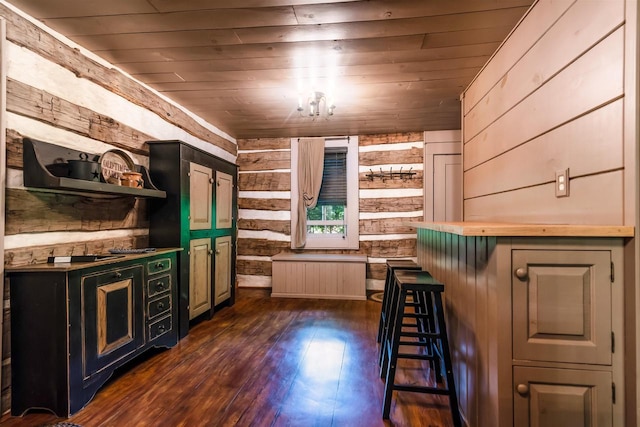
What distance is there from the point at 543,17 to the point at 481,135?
0.96 m

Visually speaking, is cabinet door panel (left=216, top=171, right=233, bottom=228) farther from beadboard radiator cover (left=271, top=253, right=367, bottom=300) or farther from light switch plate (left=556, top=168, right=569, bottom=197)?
light switch plate (left=556, top=168, right=569, bottom=197)

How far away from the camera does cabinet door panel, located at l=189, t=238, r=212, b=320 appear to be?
3.19 meters

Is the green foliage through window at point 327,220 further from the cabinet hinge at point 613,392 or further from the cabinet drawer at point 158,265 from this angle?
the cabinet hinge at point 613,392

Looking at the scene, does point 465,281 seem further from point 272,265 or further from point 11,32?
point 272,265

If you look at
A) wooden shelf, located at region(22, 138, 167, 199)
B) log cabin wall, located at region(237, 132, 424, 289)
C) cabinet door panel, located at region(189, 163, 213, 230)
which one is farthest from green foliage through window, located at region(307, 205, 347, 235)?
wooden shelf, located at region(22, 138, 167, 199)

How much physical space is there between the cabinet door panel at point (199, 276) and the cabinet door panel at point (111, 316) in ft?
2.54

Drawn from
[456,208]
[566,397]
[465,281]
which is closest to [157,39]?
[465,281]

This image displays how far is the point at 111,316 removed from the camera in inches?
83.4

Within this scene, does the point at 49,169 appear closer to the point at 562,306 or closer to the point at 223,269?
the point at 223,269

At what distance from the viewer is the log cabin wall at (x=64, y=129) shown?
1865 mm

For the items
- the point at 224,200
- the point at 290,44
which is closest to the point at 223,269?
the point at 224,200

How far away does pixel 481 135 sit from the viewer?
2.51m

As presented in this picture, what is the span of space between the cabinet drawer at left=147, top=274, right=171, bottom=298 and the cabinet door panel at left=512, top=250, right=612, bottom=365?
2481mm

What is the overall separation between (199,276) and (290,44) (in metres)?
2.42
